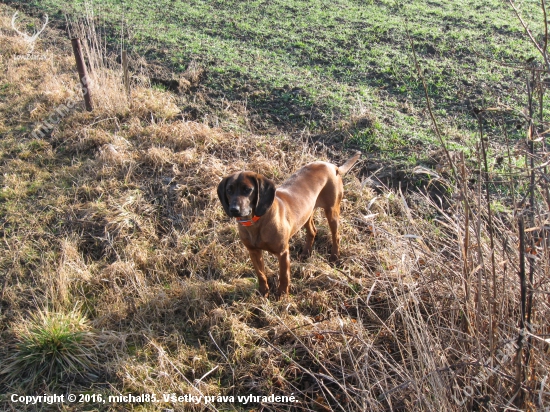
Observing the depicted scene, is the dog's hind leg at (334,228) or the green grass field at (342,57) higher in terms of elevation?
the green grass field at (342,57)

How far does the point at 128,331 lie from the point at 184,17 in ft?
30.2

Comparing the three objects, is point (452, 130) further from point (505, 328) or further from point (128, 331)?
point (128, 331)

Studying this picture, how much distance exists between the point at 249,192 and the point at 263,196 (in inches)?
4.7

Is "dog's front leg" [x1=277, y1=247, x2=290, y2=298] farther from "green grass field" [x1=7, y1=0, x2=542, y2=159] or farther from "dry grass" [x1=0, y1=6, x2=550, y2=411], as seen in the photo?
"green grass field" [x1=7, y1=0, x2=542, y2=159]

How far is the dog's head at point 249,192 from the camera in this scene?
11.5 feet

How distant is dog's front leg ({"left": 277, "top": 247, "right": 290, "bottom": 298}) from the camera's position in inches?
156

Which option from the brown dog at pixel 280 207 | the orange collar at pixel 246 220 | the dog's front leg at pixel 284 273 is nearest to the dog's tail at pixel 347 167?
the brown dog at pixel 280 207

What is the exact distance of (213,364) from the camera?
3514 mm

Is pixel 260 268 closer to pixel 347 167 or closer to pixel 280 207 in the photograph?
pixel 280 207

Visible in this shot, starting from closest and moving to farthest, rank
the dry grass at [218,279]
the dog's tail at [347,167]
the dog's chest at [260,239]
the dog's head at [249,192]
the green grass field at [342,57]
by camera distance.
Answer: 1. the dry grass at [218,279]
2. the dog's head at [249,192]
3. the dog's chest at [260,239]
4. the dog's tail at [347,167]
5. the green grass field at [342,57]

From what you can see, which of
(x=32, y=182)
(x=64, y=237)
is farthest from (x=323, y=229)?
(x=32, y=182)

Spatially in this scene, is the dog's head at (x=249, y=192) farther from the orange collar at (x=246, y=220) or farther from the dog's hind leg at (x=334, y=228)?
the dog's hind leg at (x=334, y=228)

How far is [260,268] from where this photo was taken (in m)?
4.03

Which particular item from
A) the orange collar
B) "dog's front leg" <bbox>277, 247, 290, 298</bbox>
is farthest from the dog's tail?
the orange collar
